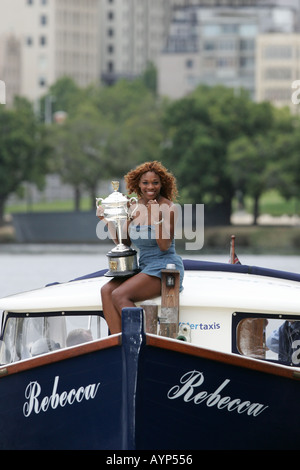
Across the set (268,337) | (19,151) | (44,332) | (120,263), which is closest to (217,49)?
(19,151)

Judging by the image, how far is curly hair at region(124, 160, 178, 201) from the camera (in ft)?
39.1

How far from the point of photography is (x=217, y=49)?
174750 millimetres

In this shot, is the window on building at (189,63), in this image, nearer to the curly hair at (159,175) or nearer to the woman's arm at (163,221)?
the curly hair at (159,175)

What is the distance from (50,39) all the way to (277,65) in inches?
1572

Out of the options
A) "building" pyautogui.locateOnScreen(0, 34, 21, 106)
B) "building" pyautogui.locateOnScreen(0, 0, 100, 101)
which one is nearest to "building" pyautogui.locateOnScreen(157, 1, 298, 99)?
"building" pyautogui.locateOnScreen(0, 0, 100, 101)

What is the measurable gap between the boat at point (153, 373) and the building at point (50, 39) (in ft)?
543

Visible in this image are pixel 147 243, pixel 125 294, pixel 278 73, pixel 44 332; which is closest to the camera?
pixel 125 294

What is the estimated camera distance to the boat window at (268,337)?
39.1 ft

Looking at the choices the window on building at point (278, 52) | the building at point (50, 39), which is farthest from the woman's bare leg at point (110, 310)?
the building at point (50, 39)

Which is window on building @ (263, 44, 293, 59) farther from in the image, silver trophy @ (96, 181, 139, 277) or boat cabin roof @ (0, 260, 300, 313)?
silver trophy @ (96, 181, 139, 277)

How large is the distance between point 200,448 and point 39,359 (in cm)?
178

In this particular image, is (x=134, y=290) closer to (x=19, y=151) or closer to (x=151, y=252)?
(x=151, y=252)

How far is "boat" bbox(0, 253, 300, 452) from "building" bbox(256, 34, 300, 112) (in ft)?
491

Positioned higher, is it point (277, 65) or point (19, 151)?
point (277, 65)
